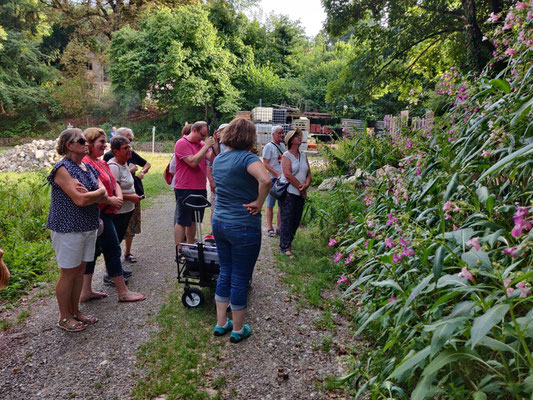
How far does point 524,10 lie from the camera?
216 cm

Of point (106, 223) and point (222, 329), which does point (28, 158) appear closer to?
point (106, 223)

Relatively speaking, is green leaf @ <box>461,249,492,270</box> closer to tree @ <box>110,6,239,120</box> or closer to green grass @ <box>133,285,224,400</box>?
green grass @ <box>133,285,224,400</box>

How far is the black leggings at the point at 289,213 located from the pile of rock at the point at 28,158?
41.1 feet

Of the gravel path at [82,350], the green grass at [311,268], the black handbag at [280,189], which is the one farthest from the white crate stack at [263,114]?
the gravel path at [82,350]

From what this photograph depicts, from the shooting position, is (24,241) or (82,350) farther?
(24,241)

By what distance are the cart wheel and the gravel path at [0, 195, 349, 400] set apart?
0.98 feet

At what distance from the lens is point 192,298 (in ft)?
11.7

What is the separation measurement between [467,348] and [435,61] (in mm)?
11945

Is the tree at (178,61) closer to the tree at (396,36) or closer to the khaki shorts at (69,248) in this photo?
the tree at (396,36)

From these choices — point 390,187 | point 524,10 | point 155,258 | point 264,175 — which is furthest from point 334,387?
point 155,258

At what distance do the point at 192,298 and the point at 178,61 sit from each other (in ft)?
77.2

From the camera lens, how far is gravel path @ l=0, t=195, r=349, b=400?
2506 millimetres

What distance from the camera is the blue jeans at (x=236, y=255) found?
2854mm

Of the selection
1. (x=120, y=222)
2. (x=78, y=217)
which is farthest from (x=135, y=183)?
(x=78, y=217)
